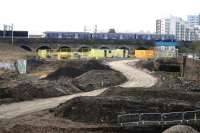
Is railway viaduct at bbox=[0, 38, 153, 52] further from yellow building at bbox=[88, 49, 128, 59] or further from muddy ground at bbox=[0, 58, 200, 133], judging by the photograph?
muddy ground at bbox=[0, 58, 200, 133]

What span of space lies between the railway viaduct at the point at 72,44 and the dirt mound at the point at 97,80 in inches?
2136

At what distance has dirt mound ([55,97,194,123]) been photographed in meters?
28.6

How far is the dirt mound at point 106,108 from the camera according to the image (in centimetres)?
2859

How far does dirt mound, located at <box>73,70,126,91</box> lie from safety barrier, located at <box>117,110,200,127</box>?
57.3ft

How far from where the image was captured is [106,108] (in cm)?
2900

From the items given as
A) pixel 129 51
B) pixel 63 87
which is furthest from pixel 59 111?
pixel 129 51

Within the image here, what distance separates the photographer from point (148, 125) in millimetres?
26344

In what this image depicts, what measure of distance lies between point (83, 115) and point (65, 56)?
6174cm

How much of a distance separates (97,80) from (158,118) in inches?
894

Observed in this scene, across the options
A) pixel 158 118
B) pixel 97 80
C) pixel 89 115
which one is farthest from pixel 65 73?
pixel 158 118

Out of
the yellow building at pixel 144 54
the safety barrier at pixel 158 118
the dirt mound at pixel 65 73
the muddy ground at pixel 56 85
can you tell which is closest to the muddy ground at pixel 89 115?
the safety barrier at pixel 158 118

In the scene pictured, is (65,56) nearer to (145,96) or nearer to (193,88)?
(193,88)

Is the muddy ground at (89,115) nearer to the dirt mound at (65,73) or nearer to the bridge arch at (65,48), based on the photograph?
the dirt mound at (65,73)

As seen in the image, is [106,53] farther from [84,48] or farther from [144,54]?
[84,48]
